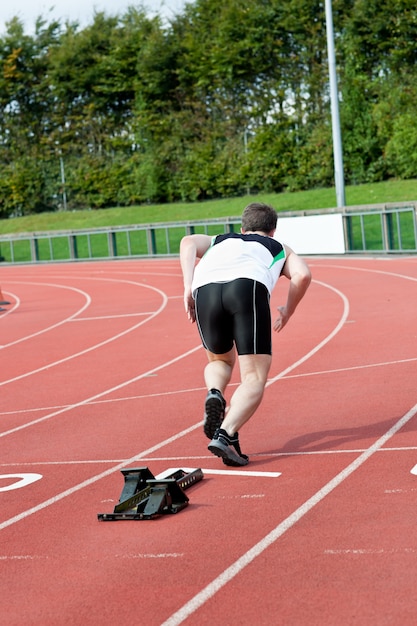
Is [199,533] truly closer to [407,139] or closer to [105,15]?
[407,139]

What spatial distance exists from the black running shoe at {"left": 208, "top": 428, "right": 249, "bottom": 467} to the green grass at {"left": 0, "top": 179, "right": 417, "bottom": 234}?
34.1m

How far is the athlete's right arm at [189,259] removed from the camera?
7.10 meters

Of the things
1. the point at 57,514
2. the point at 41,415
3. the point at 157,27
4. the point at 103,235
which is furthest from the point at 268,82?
the point at 57,514

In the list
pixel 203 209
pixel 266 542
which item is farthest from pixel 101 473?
pixel 203 209

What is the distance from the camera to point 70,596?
181 inches

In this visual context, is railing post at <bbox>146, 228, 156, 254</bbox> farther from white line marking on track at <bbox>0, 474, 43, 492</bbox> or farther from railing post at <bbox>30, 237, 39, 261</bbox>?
white line marking on track at <bbox>0, 474, 43, 492</bbox>

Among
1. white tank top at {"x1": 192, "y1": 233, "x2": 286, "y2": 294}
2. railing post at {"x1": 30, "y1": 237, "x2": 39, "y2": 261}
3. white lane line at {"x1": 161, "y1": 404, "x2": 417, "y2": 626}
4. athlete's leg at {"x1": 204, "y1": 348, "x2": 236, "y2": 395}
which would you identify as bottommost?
railing post at {"x1": 30, "y1": 237, "x2": 39, "y2": 261}

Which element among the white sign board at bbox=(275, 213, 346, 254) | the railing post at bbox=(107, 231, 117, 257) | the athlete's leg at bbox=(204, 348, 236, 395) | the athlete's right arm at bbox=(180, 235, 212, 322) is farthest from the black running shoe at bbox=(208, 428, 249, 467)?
the railing post at bbox=(107, 231, 117, 257)

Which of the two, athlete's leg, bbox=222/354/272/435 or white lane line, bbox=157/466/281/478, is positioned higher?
athlete's leg, bbox=222/354/272/435

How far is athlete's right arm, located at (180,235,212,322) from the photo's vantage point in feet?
23.3

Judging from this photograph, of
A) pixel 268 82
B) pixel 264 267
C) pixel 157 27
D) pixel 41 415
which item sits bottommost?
pixel 41 415

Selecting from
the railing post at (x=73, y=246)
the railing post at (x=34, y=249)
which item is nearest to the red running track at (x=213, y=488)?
the railing post at (x=73, y=246)

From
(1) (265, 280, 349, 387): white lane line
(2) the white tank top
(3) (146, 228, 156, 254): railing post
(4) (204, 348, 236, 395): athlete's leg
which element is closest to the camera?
(2) the white tank top

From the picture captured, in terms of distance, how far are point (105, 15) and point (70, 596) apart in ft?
203
